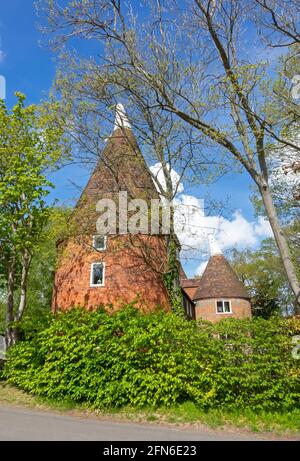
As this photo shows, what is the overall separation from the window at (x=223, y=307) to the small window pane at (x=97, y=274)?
1502 centimetres

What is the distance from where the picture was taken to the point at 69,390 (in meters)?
10.8

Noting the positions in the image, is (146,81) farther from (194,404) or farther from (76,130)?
(194,404)

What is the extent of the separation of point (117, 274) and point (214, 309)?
1488 centimetres

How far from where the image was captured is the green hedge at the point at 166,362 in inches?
372

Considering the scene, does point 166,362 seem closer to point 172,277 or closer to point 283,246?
point 283,246

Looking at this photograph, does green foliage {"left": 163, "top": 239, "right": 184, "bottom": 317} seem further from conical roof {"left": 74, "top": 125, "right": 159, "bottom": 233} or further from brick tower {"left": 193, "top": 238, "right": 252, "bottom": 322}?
brick tower {"left": 193, "top": 238, "right": 252, "bottom": 322}

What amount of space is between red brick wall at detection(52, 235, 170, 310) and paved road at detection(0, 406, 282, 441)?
22.1 ft

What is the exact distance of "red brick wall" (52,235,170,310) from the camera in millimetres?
16156

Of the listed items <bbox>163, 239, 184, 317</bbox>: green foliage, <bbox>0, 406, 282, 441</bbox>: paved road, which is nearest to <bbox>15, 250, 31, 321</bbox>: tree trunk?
<bbox>0, 406, 282, 441</bbox>: paved road

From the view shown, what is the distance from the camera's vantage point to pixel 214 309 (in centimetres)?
2903

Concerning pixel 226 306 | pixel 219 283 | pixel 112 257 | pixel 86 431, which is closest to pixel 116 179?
pixel 112 257

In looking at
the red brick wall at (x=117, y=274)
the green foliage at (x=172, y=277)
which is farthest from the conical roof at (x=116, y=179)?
the green foliage at (x=172, y=277)
